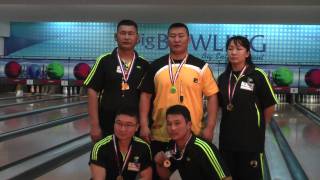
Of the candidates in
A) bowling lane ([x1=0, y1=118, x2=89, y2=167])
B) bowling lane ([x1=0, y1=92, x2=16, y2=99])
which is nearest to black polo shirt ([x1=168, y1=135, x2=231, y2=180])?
bowling lane ([x1=0, y1=118, x2=89, y2=167])

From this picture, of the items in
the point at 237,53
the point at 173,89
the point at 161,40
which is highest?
the point at 161,40

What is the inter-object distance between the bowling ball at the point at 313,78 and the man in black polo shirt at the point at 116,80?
8199 mm

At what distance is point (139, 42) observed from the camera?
8578 mm

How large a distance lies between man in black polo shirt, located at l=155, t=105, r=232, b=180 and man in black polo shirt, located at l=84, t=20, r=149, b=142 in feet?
1.70

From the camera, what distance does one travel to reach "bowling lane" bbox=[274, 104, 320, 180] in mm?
4414

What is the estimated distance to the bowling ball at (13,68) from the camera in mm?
11500

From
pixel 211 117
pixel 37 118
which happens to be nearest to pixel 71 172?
pixel 211 117

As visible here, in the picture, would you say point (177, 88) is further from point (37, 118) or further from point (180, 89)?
point (37, 118)

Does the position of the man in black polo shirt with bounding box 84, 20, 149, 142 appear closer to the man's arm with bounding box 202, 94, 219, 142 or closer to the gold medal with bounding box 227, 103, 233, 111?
the man's arm with bounding box 202, 94, 219, 142

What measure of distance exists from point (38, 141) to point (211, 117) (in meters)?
3.15

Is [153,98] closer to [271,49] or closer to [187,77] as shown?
[187,77]

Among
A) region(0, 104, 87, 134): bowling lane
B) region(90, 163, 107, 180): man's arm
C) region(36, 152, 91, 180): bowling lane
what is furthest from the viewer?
region(0, 104, 87, 134): bowling lane

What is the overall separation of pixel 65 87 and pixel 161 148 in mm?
9169

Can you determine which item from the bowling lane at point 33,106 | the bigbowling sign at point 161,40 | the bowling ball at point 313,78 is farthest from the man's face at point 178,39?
the bigbowling sign at point 161,40
